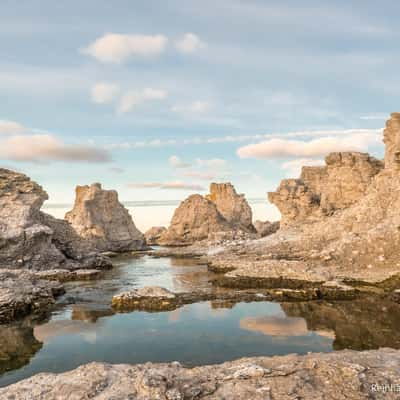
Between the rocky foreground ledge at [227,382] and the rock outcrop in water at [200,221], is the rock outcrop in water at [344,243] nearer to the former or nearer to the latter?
the rocky foreground ledge at [227,382]

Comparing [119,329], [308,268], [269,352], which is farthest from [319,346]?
[308,268]

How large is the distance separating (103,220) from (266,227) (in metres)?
52.9

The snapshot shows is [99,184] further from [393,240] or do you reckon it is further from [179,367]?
[179,367]

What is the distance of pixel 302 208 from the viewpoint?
2980 inches

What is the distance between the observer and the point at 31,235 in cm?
4122

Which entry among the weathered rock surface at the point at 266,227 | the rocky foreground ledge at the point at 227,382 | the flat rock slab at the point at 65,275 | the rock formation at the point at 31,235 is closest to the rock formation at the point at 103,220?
the rock formation at the point at 31,235

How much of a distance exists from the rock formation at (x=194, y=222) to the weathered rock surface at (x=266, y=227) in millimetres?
11878

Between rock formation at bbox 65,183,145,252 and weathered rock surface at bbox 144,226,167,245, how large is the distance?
81.2 feet

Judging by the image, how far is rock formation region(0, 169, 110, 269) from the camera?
132ft

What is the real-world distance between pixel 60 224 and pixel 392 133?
152 ft

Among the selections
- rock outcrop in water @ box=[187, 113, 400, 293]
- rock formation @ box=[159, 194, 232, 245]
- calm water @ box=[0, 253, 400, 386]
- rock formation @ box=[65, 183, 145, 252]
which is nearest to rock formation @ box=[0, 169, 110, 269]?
calm water @ box=[0, 253, 400, 386]

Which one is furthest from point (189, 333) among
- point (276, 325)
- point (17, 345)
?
point (17, 345)

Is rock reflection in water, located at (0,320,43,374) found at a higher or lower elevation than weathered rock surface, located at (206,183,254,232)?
lower

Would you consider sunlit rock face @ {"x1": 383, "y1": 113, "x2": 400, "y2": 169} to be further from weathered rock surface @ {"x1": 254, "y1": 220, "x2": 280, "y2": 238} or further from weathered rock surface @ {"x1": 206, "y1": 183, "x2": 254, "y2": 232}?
weathered rock surface @ {"x1": 206, "y1": 183, "x2": 254, "y2": 232}
